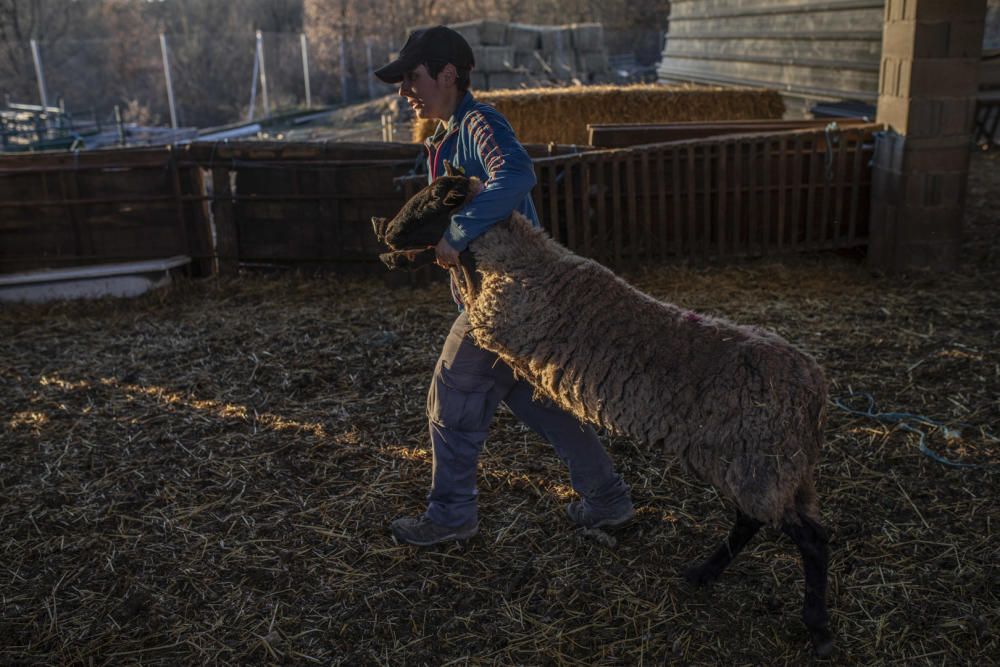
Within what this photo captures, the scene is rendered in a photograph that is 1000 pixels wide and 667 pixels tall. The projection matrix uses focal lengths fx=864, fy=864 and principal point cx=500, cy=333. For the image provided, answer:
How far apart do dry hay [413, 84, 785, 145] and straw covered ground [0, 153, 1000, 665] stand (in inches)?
235

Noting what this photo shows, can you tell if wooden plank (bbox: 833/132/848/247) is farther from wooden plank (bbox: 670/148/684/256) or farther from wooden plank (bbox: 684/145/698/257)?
wooden plank (bbox: 670/148/684/256)

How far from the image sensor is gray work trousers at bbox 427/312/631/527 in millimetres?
3555

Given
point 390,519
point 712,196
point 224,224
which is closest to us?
point 390,519

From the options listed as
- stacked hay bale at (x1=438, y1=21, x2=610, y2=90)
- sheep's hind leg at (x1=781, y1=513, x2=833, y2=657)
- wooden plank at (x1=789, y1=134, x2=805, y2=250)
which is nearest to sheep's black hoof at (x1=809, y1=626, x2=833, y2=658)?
sheep's hind leg at (x1=781, y1=513, x2=833, y2=657)

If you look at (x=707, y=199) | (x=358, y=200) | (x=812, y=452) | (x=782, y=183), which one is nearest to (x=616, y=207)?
(x=707, y=199)

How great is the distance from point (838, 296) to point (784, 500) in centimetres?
478

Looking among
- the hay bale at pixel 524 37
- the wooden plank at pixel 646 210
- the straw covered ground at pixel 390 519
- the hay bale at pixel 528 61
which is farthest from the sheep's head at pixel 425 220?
the hay bale at pixel 524 37

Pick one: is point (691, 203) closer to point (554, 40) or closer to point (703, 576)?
point (703, 576)

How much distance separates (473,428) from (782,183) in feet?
18.1

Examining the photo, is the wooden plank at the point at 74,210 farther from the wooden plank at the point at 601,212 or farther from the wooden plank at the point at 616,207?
the wooden plank at the point at 616,207

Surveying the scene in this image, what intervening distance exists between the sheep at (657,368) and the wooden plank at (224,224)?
539 cm

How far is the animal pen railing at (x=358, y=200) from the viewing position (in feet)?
26.3

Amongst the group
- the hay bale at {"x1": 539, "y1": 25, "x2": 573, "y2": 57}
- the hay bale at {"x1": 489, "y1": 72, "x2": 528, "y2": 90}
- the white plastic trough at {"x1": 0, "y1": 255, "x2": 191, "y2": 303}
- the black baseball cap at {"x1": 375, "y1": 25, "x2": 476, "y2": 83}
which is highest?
the hay bale at {"x1": 539, "y1": 25, "x2": 573, "y2": 57}

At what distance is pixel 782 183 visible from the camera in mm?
8070
